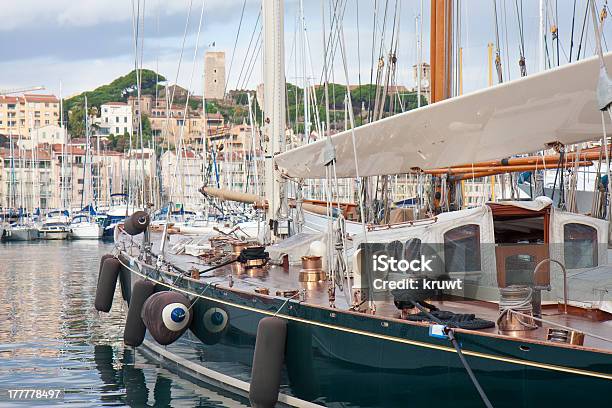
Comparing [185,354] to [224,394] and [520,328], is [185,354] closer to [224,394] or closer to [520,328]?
[224,394]

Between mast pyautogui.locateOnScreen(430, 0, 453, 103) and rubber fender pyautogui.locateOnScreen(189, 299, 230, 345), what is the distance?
472cm

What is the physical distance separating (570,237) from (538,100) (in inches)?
65.9

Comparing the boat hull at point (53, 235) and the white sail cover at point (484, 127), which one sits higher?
the white sail cover at point (484, 127)

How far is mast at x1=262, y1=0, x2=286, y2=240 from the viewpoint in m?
18.8

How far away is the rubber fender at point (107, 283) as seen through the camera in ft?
70.2

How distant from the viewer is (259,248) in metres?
16.4

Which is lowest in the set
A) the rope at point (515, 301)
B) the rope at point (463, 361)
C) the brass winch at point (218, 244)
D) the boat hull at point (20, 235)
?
the boat hull at point (20, 235)

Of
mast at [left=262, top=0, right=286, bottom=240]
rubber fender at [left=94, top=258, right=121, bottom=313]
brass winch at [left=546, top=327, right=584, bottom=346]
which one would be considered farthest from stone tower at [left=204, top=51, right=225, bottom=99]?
brass winch at [left=546, top=327, right=584, bottom=346]

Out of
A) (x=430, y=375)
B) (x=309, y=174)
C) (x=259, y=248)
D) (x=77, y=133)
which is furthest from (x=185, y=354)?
(x=77, y=133)

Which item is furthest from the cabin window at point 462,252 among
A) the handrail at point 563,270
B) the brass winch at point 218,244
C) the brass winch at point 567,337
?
the brass winch at point 218,244

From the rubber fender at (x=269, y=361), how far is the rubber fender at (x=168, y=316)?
103 inches

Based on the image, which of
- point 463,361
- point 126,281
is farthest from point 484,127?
point 126,281

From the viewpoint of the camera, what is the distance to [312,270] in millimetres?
13930

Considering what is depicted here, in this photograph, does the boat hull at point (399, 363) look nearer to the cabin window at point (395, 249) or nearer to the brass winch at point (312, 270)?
the cabin window at point (395, 249)
